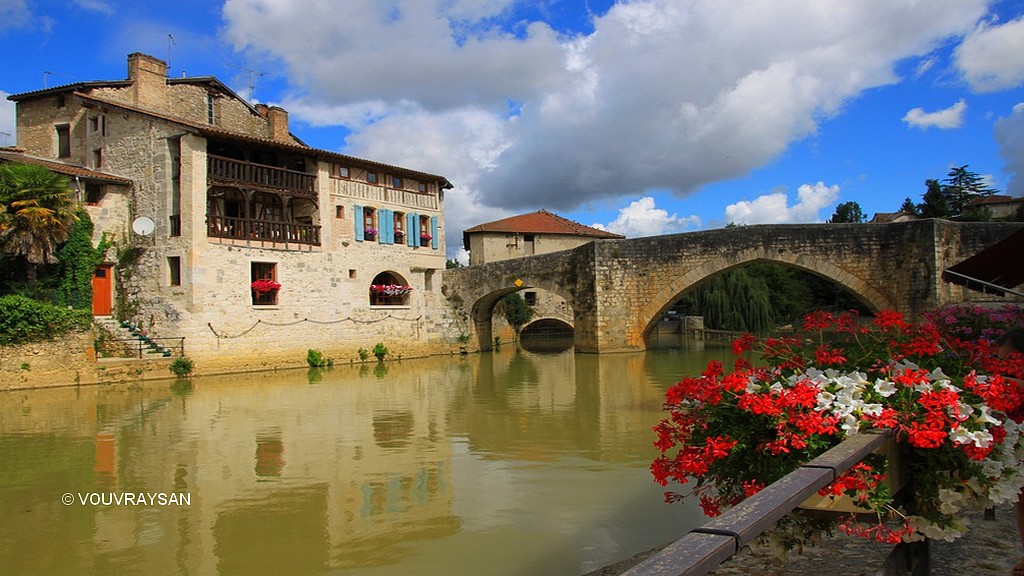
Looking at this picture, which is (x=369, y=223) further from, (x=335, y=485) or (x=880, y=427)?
(x=880, y=427)

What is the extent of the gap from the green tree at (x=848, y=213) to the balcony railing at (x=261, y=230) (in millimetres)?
45135

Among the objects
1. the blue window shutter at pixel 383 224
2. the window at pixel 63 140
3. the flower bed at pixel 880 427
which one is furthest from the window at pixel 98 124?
the flower bed at pixel 880 427

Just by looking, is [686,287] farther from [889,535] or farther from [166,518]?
[889,535]

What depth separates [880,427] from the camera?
273 cm

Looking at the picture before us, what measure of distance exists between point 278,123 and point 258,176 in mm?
5997

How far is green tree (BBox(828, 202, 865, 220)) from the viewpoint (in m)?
54.9

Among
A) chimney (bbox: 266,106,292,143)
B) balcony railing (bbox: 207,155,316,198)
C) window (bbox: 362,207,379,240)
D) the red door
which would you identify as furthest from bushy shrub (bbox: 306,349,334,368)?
chimney (bbox: 266,106,292,143)

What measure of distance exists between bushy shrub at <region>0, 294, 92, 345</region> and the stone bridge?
42.6 feet

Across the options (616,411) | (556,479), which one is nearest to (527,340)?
(616,411)

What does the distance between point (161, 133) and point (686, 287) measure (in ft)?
50.9

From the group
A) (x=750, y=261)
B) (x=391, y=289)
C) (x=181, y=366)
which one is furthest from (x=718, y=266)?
(x=181, y=366)

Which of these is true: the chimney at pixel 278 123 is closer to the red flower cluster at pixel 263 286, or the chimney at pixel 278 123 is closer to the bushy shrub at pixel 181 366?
the red flower cluster at pixel 263 286

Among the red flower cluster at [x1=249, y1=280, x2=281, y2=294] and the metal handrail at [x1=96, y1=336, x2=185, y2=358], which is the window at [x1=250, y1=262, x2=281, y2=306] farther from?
the metal handrail at [x1=96, y1=336, x2=185, y2=358]

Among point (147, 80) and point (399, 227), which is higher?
point (147, 80)
